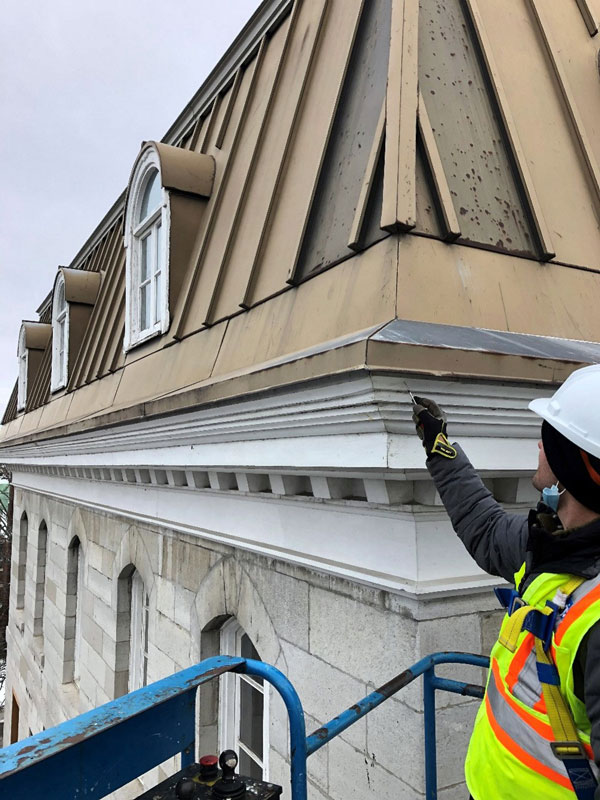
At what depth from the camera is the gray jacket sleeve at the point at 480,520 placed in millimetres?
1961

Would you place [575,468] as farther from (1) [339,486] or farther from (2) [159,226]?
(2) [159,226]

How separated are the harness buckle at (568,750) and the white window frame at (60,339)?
9231mm

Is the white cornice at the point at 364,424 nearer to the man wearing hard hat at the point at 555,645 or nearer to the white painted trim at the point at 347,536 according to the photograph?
the white painted trim at the point at 347,536

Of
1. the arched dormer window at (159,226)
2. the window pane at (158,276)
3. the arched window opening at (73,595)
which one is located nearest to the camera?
the arched dormer window at (159,226)

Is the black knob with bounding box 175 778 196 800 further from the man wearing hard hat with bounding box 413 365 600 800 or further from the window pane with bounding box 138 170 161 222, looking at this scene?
the window pane with bounding box 138 170 161 222

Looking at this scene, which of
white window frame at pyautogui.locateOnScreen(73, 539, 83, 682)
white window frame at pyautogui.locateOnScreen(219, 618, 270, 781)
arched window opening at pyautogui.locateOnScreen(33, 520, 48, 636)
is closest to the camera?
white window frame at pyautogui.locateOnScreen(219, 618, 270, 781)

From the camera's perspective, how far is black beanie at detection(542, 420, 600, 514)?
1411 millimetres

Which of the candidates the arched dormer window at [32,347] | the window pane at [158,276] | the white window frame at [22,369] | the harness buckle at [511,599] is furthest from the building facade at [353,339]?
the white window frame at [22,369]

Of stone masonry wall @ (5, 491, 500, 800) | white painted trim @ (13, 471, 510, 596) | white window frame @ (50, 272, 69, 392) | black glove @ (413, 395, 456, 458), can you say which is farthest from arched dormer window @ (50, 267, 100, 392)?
black glove @ (413, 395, 456, 458)

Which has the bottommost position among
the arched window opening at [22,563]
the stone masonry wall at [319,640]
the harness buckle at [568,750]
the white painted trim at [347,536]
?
the arched window opening at [22,563]

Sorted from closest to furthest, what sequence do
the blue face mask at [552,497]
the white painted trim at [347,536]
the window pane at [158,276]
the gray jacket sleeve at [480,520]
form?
the blue face mask at [552,497]
the gray jacket sleeve at [480,520]
the white painted trim at [347,536]
the window pane at [158,276]

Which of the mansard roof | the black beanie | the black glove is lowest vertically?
the black beanie

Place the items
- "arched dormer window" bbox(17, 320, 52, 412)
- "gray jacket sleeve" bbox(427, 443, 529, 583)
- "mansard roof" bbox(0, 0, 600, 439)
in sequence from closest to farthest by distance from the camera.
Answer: "gray jacket sleeve" bbox(427, 443, 529, 583) < "mansard roof" bbox(0, 0, 600, 439) < "arched dormer window" bbox(17, 320, 52, 412)

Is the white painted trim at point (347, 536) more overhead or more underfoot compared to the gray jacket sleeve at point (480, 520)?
more underfoot
